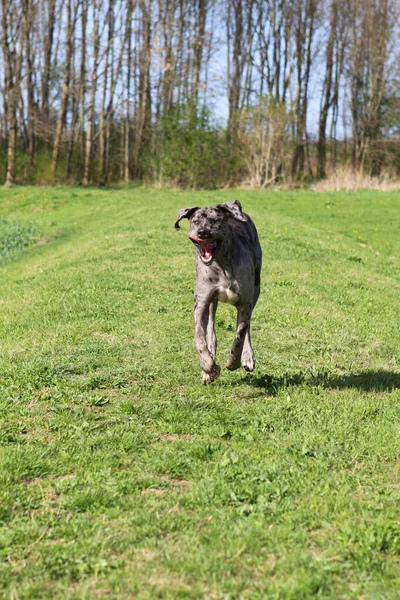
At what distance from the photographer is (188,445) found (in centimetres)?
497

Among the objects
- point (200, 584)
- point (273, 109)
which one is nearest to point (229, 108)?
point (273, 109)

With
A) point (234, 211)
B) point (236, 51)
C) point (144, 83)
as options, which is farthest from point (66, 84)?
point (234, 211)

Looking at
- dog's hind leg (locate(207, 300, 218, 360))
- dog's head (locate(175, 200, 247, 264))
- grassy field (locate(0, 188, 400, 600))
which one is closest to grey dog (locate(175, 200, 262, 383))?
dog's head (locate(175, 200, 247, 264))

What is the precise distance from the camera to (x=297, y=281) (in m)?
12.4

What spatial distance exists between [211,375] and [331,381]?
1479mm

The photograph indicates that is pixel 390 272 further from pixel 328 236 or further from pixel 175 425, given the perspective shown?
pixel 175 425

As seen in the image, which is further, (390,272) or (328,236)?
(328,236)

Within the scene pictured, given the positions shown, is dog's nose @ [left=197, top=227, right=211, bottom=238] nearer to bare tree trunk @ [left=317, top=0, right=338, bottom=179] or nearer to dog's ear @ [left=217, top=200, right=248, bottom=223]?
dog's ear @ [left=217, top=200, right=248, bottom=223]

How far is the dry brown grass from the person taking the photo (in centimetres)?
3653

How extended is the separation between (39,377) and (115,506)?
9.36 ft

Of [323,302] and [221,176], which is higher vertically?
[221,176]

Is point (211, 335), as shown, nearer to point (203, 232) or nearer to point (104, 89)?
point (203, 232)

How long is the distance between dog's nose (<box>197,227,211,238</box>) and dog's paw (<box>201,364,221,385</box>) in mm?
1309

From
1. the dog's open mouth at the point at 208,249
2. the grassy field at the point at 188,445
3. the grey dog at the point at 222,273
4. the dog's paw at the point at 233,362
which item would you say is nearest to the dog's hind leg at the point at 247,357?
the grey dog at the point at 222,273
